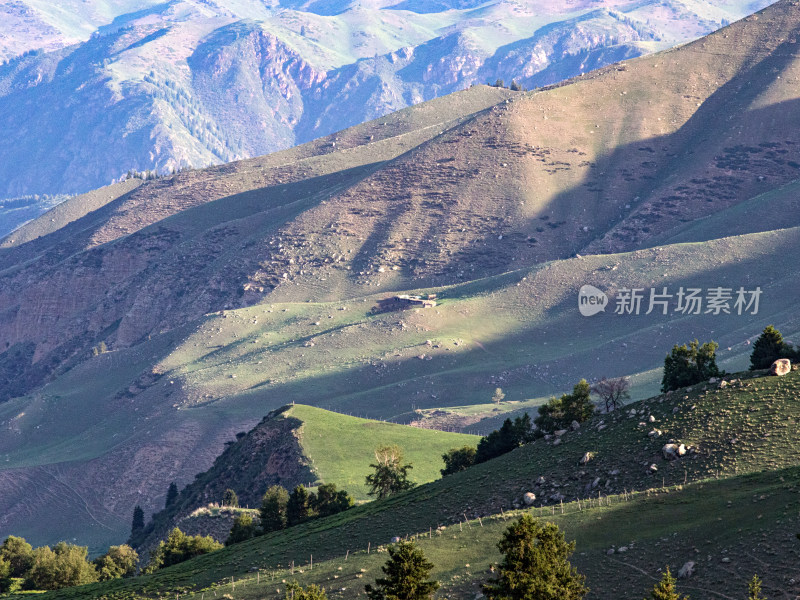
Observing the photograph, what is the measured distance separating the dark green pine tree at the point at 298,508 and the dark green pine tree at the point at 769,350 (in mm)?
32986

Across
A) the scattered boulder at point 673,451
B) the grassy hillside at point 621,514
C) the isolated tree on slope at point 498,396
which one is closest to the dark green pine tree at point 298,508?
the grassy hillside at point 621,514

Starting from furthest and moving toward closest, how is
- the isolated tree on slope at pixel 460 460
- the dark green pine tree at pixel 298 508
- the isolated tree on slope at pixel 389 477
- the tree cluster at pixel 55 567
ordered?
the isolated tree on slope at pixel 389 477 → the isolated tree on slope at pixel 460 460 → the tree cluster at pixel 55 567 → the dark green pine tree at pixel 298 508

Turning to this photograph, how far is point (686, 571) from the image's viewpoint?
45.1 metres

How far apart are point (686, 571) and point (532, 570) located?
9391 mm

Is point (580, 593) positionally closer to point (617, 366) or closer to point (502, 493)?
point (502, 493)

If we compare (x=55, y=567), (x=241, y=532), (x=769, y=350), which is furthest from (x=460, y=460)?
(x=55, y=567)

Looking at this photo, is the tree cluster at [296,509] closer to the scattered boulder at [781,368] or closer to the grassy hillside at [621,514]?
the grassy hillside at [621,514]

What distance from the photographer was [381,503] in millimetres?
71500

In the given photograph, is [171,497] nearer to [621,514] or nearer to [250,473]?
[250,473]

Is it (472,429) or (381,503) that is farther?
(472,429)

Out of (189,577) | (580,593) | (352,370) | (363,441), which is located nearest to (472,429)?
(363,441)

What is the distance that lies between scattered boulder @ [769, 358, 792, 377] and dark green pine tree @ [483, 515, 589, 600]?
30.0m

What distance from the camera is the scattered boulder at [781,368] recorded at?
64812 millimetres

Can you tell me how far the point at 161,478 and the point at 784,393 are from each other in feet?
344
